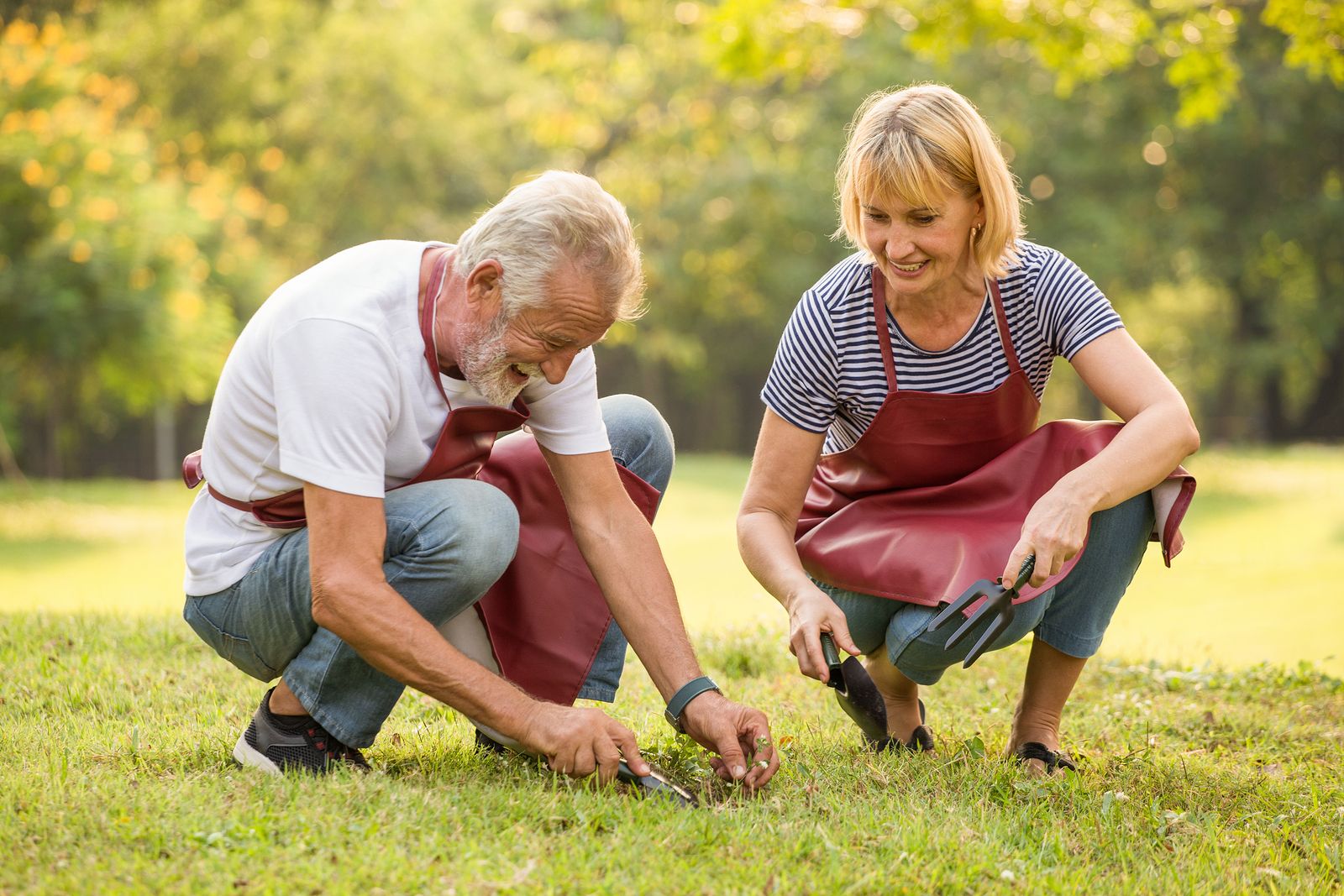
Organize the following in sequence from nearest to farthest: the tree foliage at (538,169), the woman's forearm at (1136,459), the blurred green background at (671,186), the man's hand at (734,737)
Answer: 1. the man's hand at (734,737)
2. the woman's forearm at (1136,459)
3. the blurred green background at (671,186)
4. the tree foliage at (538,169)

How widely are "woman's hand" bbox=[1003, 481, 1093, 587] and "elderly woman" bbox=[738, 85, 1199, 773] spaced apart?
4 centimetres

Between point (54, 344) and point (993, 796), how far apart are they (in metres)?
12.3

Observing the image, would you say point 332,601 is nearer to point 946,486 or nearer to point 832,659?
point 832,659

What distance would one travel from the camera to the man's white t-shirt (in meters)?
2.68

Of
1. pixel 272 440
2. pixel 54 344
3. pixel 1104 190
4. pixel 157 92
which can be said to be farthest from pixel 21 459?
pixel 272 440

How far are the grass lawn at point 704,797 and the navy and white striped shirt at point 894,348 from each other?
2.94 feet

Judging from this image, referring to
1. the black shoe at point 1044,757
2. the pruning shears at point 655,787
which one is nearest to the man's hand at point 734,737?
the pruning shears at point 655,787

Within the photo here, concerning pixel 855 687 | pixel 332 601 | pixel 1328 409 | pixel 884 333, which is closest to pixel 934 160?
pixel 884 333

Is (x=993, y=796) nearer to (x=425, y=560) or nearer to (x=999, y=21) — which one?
(x=425, y=560)

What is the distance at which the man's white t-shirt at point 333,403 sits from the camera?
8.78 ft

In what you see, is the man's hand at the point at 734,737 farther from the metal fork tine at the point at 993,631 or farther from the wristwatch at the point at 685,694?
the metal fork tine at the point at 993,631

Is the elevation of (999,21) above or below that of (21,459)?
above

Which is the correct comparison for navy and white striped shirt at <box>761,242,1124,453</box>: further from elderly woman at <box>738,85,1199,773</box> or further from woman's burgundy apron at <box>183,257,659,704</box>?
woman's burgundy apron at <box>183,257,659,704</box>

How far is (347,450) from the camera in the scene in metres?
2.67
